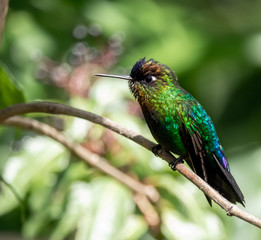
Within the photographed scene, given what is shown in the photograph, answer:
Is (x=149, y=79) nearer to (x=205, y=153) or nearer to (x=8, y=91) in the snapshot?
(x=205, y=153)

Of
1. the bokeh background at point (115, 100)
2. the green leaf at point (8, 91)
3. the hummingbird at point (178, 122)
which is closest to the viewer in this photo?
the green leaf at point (8, 91)

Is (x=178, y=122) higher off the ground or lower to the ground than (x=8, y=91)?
lower

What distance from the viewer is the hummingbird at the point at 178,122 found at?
9.25 ft

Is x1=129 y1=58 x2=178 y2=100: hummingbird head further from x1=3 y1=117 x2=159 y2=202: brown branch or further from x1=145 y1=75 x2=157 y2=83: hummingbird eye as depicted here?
x1=3 y1=117 x2=159 y2=202: brown branch

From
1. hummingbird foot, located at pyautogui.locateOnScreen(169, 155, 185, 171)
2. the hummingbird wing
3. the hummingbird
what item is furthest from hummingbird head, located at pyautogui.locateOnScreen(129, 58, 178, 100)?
hummingbird foot, located at pyautogui.locateOnScreen(169, 155, 185, 171)

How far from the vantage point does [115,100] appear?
324 centimetres

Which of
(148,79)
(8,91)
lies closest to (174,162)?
(148,79)

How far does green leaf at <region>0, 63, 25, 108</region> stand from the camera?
245 cm

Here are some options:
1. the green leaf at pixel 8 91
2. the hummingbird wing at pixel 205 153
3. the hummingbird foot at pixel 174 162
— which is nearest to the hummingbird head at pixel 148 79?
the hummingbird wing at pixel 205 153

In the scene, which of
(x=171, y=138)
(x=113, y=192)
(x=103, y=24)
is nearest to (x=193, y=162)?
(x=171, y=138)

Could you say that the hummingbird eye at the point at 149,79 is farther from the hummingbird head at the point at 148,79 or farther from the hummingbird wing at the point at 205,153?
the hummingbird wing at the point at 205,153

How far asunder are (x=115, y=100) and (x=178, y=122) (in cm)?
50

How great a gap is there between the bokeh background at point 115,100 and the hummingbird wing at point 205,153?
7.5 inches

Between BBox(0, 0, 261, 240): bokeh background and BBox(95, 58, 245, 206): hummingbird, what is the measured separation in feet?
0.60
